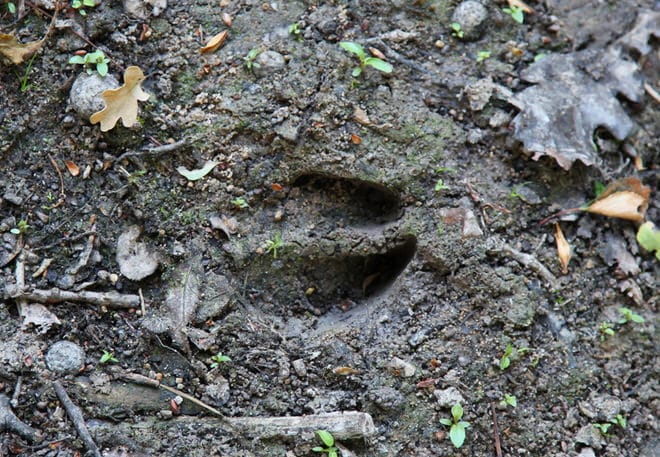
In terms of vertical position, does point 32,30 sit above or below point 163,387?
above

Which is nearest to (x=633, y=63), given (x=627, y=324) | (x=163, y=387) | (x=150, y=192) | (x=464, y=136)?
(x=464, y=136)

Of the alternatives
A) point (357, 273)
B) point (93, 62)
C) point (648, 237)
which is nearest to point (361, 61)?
point (357, 273)

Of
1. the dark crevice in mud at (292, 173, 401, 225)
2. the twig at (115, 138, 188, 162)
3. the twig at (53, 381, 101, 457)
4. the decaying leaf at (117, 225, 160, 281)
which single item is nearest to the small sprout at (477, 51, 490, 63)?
the dark crevice in mud at (292, 173, 401, 225)

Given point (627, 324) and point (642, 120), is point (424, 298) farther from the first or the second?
point (642, 120)

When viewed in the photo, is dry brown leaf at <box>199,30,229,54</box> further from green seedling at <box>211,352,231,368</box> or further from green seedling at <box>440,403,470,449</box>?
green seedling at <box>440,403,470,449</box>

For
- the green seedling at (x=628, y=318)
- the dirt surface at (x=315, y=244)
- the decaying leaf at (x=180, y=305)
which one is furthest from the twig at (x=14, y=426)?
the green seedling at (x=628, y=318)

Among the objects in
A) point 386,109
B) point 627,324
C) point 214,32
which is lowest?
point 627,324

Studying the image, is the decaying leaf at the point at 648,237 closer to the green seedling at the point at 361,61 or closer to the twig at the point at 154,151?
the green seedling at the point at 361,61
